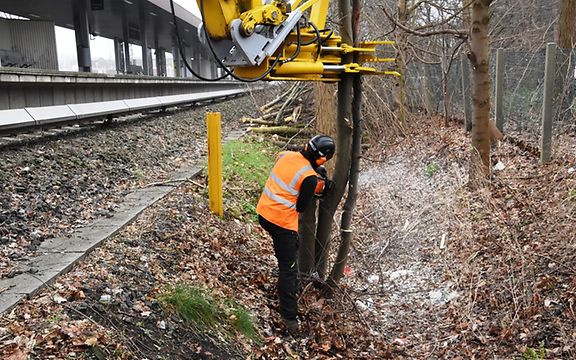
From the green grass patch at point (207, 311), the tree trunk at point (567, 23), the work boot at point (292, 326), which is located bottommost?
the work boot at point (292, 326)

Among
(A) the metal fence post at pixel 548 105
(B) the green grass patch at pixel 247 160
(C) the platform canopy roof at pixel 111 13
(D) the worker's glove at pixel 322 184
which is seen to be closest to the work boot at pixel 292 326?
(D) the worker's glove at pixel 322 184

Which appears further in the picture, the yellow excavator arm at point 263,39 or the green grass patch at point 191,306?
the green grass patch at point 191,306

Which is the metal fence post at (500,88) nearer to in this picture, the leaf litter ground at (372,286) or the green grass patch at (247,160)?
the leaf litter ground at (372,286)

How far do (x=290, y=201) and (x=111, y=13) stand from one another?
29.9m

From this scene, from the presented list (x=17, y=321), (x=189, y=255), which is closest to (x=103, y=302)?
(x=17, y=321)

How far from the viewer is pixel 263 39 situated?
4344 millimetres

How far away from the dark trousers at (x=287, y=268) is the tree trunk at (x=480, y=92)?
4645 mm

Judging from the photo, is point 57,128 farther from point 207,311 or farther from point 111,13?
point 111,13

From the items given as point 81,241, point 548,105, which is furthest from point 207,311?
point 548,105

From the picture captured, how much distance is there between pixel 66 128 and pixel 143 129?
2362 millimetres

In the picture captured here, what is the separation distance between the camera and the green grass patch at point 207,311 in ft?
14.8

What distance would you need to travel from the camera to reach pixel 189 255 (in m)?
5.79

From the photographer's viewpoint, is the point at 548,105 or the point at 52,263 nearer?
the point at 52,263

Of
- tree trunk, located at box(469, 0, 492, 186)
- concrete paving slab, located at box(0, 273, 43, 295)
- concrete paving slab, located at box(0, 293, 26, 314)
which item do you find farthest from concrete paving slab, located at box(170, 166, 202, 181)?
tree trunk, located at box(469, 0, 492, 186)
